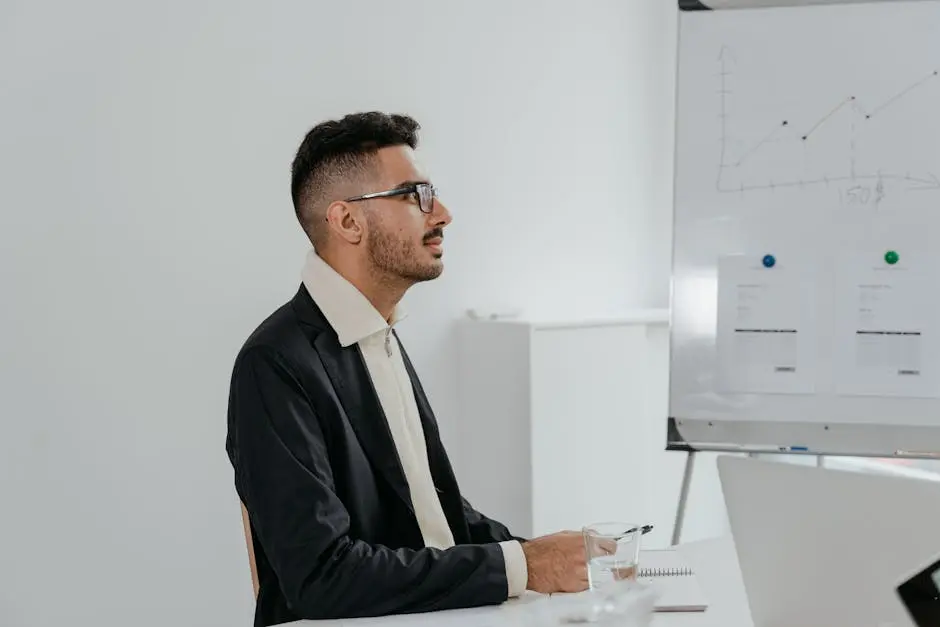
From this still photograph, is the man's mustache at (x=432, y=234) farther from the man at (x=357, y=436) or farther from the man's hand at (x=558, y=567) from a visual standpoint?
the man's hand at (x=558, y=567)

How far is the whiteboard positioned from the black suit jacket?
0.60m

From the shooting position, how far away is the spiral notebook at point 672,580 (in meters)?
1.63

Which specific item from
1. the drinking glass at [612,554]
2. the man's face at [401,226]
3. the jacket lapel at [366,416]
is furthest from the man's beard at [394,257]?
the drinking glass at [612,554]

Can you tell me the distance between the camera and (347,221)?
2.11m

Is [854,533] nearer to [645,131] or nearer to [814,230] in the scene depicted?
[814,230]

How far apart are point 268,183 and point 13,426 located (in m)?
0.99

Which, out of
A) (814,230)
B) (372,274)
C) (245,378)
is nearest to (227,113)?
(372,274)

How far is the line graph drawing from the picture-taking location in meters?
2.07

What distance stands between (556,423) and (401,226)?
1673mm

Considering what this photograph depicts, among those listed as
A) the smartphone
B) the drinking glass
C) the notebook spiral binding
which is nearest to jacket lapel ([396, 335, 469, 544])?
the notebook spiral binding

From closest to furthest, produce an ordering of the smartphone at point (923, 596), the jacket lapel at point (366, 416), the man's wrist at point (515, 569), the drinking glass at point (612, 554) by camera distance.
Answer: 1. the smartphone at point (923, 596)
2. the drinking glass at point (612, 554)
3. the man's wrist at point (515, 569)
4. the jacket lapel at point (366, 416)

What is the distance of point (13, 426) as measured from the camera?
273cm

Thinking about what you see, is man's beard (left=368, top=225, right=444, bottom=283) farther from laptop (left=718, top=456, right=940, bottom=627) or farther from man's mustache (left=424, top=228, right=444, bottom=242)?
laptop (left=718, top=456, right=940, bottom=627)

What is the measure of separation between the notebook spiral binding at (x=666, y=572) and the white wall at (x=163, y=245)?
1.66 m
